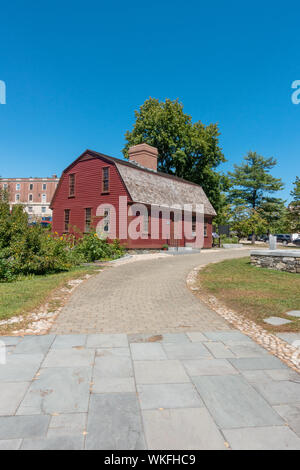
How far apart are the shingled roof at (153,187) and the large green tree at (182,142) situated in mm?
9323

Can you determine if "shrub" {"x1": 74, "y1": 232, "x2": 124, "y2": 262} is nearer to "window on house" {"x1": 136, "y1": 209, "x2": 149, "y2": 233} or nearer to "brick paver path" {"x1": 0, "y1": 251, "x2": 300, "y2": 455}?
"window on house" {"x1": 136, "y1": 209, "x2": 149, "y2": 233}

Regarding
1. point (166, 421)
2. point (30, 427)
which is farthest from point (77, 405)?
point (166, 421)

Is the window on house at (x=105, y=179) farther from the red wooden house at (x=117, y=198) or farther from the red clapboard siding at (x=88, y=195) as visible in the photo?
the red clapboard siding at (x=88, y=195)

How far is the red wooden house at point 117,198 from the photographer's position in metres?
20.9

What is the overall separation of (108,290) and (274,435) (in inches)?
256

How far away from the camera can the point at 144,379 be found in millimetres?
3242

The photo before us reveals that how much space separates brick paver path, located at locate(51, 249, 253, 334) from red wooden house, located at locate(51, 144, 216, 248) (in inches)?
420

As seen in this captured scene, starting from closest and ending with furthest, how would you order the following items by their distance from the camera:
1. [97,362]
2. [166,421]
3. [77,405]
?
[166,421] → [77,405] → [97,362]

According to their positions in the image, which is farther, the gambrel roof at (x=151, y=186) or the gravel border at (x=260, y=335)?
the gambrel roof at (x=151, y=186)

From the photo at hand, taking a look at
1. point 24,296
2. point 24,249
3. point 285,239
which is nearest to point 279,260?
point 24,296

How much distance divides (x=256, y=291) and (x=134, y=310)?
13.2 ft

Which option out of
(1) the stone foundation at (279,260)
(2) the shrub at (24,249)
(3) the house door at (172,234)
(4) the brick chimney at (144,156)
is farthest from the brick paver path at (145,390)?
(4) the brick chimney at (144,156)
